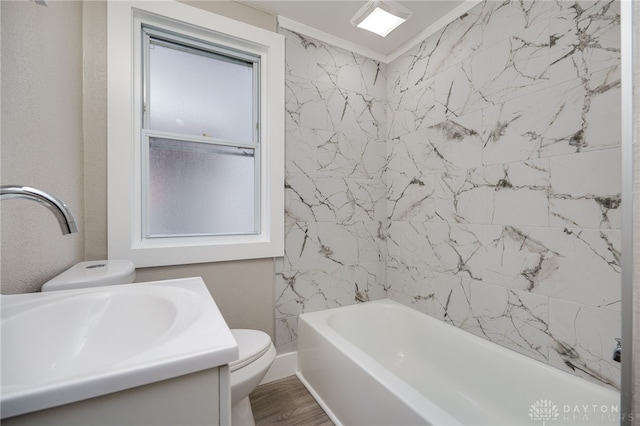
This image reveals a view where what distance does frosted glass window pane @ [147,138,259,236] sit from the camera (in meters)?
1.65

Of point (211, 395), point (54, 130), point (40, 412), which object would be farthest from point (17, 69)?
point (211, 395)

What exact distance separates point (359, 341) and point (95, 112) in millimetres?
2176

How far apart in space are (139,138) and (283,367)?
1.77 m

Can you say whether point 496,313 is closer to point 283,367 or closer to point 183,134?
point 283,367

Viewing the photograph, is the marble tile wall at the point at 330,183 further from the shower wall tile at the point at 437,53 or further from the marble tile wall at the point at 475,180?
the shower wall tile at the point at 437,53

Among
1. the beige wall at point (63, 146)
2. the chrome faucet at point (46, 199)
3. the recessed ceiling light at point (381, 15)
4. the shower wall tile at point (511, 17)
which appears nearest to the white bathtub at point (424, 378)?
the beige wall at point (63, 146)

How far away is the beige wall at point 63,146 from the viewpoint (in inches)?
34.8

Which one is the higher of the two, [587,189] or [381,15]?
[381,15]

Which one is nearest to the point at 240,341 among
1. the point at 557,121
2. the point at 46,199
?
the point at 46,199

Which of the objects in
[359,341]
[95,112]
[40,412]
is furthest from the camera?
[359,341]

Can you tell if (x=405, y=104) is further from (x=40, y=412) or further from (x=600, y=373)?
(x=40, y=412)

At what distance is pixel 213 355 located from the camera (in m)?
0.52

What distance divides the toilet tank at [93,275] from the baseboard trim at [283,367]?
44.8 inches

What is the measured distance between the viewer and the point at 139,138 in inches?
61.7
